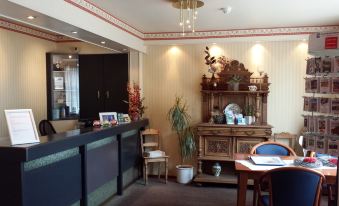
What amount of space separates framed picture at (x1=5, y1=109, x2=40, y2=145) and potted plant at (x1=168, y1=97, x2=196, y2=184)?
2.79 metres

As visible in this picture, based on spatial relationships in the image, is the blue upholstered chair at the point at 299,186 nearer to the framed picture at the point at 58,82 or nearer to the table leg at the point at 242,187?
the table leg at the point at 242,187

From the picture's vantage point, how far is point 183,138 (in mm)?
5395

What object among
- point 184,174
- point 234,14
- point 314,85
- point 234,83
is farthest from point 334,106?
point 184,174

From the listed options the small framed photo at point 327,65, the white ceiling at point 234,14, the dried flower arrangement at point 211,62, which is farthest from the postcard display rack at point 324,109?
the dried flower arrangement at point 211,62

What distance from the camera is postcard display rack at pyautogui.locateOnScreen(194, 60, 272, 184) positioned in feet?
16.5

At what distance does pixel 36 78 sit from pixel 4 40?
941mm

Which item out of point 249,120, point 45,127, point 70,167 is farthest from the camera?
point 45,127

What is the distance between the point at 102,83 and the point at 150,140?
4.71 feet

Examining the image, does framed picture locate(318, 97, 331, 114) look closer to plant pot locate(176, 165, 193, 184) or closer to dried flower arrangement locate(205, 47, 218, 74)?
dried flower arrangement locate(205, 47, 218, 74)

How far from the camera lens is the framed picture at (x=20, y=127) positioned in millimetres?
2709

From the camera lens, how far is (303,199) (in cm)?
252

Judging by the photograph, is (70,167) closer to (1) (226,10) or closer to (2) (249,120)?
(1) (226,10)

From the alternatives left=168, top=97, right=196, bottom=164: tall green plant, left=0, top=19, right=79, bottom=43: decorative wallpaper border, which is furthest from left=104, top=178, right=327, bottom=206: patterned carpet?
left=0, top=19, right=79, bottom=43: decorative wallpaper border

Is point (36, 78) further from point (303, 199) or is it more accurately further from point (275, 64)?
point (303, 199)
